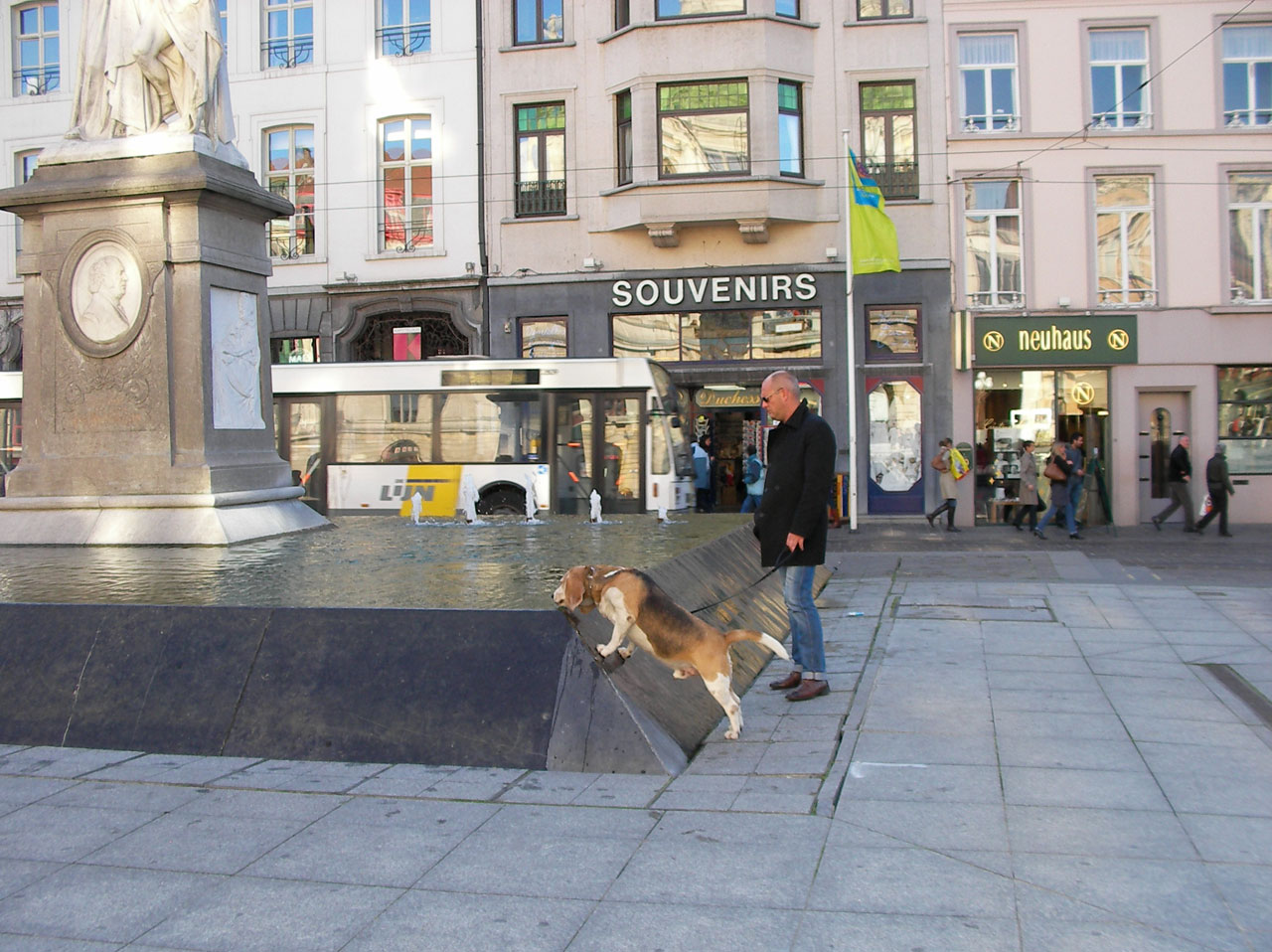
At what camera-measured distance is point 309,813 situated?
14.9 ft

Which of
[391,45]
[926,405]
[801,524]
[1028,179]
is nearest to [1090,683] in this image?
[801,524]

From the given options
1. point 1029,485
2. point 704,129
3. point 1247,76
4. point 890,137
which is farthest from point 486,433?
point 1247,76

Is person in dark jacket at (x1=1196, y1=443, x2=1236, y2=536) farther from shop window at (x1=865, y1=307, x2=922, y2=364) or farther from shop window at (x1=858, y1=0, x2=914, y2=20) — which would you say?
shop window at (x1=858, y1=0, x2=914, y2=20)

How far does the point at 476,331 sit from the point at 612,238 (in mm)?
3666

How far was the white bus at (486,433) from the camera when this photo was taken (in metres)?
18.9

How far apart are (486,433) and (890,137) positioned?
11660mm

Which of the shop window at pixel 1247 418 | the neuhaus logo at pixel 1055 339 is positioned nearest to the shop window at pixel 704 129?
the neuhaus logo at pixel 1055 339

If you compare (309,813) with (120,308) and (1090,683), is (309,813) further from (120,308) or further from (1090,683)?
(120,308)

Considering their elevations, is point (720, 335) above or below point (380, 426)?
above

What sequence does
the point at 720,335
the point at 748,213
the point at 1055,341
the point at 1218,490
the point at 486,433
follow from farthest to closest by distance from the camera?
the point at 720,335, the point at 1055,341, the point at 748,213, the point at 1218,490, the point at 486,433

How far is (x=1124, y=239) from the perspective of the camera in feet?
79.8

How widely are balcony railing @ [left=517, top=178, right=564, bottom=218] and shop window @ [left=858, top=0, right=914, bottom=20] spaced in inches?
292

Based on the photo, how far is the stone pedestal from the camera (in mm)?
8695

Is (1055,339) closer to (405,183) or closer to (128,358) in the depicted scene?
(405,183)
